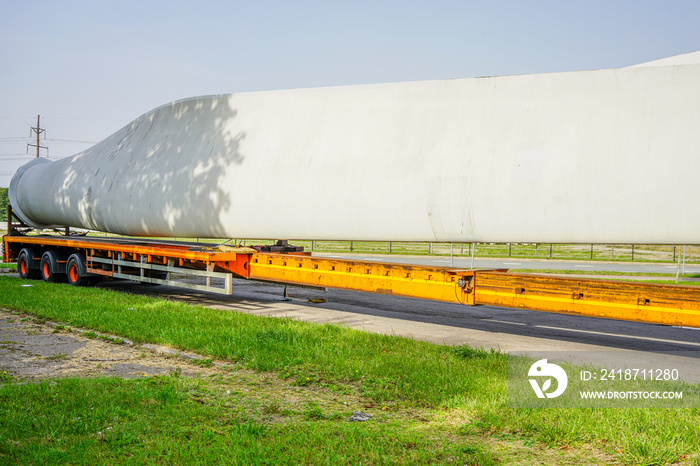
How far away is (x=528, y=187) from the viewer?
693 cm

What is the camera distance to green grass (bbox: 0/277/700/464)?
3914 mm

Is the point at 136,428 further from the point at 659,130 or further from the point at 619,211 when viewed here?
the point at 659,130

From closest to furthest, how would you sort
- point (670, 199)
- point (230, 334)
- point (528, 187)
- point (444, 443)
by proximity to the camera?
1. point (444, 443)
2. point (670, 199)
3. point (528, 187)
4. point (230, 334)

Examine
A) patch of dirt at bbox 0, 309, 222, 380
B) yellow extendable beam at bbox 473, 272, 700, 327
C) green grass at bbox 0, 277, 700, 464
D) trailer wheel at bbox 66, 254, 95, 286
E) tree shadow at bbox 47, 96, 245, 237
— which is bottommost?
patch of dirt at bbox 0, 309, 222, 380

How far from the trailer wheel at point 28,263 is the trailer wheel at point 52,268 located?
51cm

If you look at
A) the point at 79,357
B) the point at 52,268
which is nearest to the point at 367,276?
the point at 79,357

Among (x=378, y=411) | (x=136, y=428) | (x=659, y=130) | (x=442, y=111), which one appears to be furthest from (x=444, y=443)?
(x=442, y=111)

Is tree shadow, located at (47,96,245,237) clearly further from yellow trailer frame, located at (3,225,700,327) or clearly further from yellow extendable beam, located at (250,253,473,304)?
yellow extendable beam, located at (250,253,473,304)

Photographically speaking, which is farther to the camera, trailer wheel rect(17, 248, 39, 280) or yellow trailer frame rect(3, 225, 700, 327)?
trailer wheel rect(17, 248, 39, 280)

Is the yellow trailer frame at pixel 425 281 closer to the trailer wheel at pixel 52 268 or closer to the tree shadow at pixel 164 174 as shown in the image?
the tree shadow at pixel 164 174

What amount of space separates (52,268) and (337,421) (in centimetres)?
1149

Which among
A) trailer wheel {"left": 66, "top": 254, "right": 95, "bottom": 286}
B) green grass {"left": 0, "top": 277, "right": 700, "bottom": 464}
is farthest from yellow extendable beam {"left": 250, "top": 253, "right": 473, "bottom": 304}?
trailer wheel {"left": 66, "top": 254, "right": 95, "bottom": 286}

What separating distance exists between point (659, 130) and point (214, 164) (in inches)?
264

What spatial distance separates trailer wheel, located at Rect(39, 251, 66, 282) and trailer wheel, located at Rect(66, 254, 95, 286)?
1.06 ft
